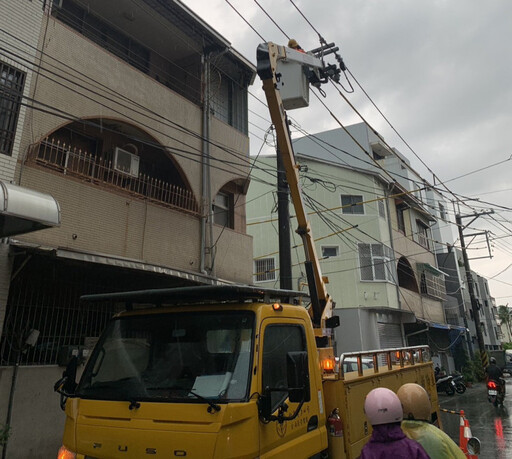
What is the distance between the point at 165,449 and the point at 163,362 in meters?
0.79

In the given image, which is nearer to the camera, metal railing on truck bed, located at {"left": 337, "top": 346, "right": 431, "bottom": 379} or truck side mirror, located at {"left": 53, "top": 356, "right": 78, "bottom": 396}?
truck side mirror, located at {"left": 53, "top": 356, "right": 78, "bottom": 396}

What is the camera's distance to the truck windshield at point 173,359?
3113 mm

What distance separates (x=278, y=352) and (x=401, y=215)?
22.3 m

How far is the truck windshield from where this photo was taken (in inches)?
123

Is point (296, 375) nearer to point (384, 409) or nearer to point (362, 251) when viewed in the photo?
point (384, 409)

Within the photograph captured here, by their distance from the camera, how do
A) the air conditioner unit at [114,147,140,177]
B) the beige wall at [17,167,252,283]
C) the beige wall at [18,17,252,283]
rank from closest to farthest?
the beige wall at [17,167,252,283]
the beige wall at [18,17,252,283]
the air conditioner unit at [114,147,140,177]

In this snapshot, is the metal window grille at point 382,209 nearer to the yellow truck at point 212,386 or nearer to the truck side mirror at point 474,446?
the yellow truck at point 212,386

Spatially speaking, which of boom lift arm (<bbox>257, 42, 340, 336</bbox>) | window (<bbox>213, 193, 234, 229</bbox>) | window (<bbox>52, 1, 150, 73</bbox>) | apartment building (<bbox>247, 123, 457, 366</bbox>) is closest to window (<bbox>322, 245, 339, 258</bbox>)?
apartment building (<bbox>247, 123, 457, 366</bbox>)

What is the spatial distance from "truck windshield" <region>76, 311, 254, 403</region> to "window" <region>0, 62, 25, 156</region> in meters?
4.77

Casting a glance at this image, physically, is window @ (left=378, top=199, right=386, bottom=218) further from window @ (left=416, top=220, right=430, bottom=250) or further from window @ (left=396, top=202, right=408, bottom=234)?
window @ (left=416, top=220, right=430, bottom=250)

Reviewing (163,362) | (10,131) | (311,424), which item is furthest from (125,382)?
(10,131)

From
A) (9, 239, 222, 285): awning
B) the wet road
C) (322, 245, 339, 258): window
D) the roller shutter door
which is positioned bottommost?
the wet road

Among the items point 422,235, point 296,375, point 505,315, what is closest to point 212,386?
point 296,375

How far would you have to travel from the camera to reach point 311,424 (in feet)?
12.1
